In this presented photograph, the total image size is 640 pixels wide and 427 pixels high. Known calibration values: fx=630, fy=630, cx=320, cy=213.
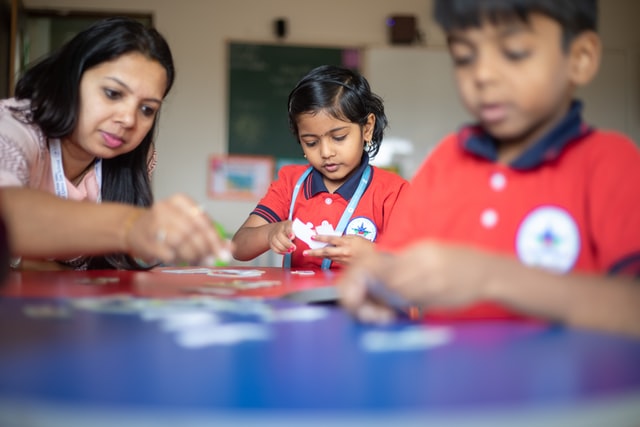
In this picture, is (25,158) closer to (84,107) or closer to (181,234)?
(84,107)

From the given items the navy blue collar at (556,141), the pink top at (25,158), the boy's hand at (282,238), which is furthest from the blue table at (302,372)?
the boy's hand at (282,238)

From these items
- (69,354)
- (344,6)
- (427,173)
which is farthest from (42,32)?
(69,354)

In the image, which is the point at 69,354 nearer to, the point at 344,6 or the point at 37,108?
the point at 37,108

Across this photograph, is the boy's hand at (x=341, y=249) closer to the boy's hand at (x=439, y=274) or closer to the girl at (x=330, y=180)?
the girl at (x=330, y=180)

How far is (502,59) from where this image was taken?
36.7 inches

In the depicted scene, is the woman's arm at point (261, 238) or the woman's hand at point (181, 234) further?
the woman's arm at point (261, 238)

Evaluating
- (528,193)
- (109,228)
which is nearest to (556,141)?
(528,193)

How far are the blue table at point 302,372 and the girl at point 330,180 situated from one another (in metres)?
1.33

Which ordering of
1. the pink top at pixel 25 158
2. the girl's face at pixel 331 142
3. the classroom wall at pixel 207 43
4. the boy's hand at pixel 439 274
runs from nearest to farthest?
the boy's hand at pixel 439 274 < the pink top at pixel 25 158 < the girl's face at pixel 331 142 < the classroom wall at pixel 207 43

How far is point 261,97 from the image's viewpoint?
210 inches

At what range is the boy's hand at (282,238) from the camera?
1902 mm

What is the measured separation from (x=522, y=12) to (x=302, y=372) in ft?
2.16

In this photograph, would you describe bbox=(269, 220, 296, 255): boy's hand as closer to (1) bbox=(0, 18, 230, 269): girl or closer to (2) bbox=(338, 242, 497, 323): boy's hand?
(1) bbox=(0, 18, 230, 269): girl

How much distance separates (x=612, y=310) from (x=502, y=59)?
40 centimetres
